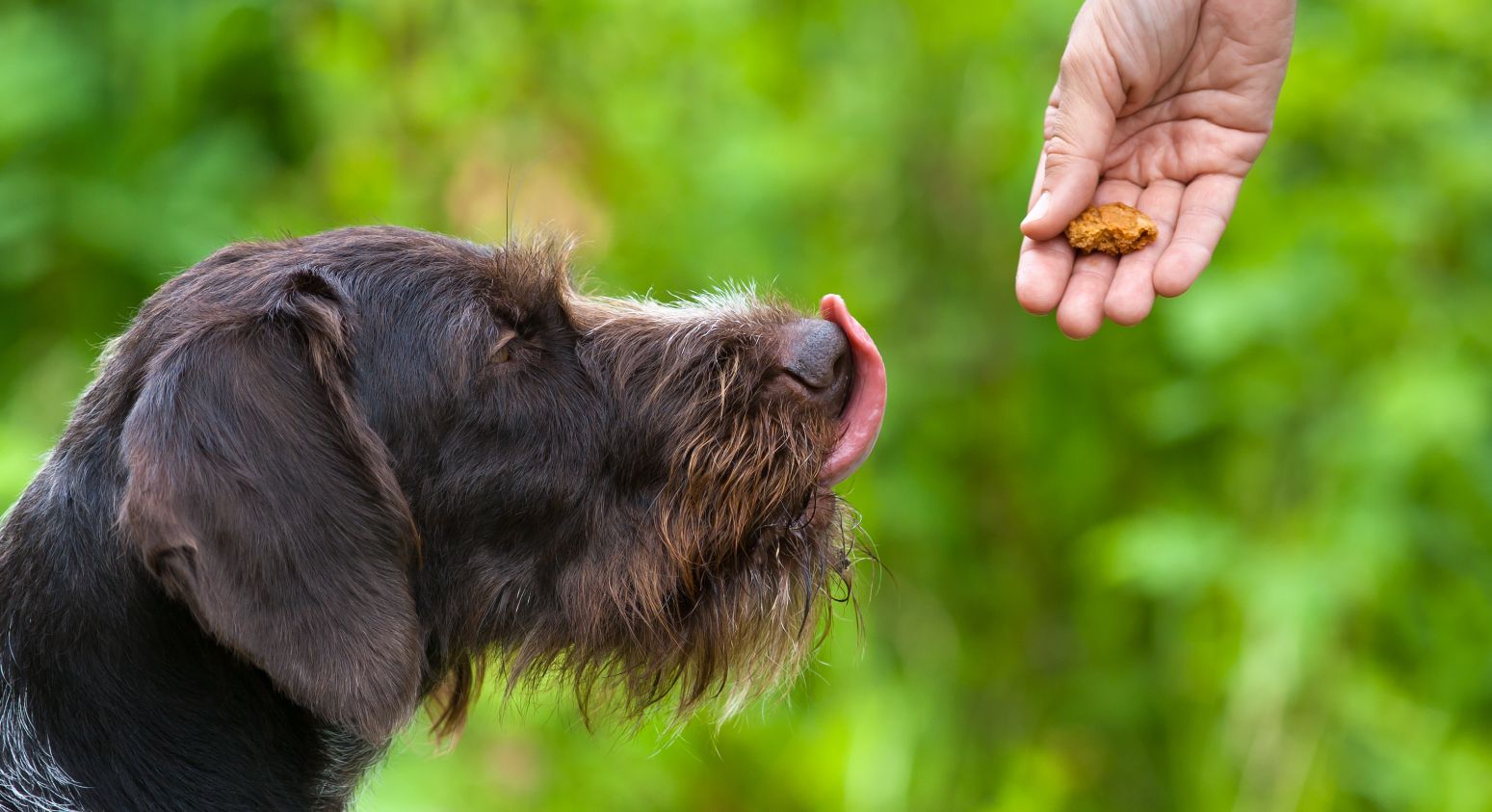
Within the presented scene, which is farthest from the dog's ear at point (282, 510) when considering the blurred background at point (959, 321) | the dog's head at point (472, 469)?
the blurred background at point (959, 321)

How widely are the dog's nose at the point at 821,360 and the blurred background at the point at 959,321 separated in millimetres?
1739

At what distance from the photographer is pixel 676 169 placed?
5094mm

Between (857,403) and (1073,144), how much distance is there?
68 cm

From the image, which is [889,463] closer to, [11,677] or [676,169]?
[676,169]

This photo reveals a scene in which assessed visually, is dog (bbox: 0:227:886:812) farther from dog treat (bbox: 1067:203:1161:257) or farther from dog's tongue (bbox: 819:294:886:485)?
dog treat (bbox: 1067:203:1161:257)

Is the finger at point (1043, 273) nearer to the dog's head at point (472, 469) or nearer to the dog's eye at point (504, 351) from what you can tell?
the dog's head at point (472, 469)

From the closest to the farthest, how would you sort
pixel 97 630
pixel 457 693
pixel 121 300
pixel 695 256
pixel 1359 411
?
pixel 97 630
pixel 457 693
pixel 1359 411
pixel 695 256
pixel 121 300

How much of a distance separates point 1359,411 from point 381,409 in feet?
10.3

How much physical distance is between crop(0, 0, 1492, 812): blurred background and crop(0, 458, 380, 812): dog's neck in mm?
2131

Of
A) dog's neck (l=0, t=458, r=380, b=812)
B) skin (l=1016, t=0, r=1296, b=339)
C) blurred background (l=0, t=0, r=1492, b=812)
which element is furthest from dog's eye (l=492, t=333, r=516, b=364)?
blurred background (l=0, t=0, r=1492, b=812)

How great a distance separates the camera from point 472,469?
2734 millimetres

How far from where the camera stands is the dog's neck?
240cm

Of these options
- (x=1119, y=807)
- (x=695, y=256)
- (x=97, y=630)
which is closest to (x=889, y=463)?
(x=695, y=256)

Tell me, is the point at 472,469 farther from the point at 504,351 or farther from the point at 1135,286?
the point at 1135,286
